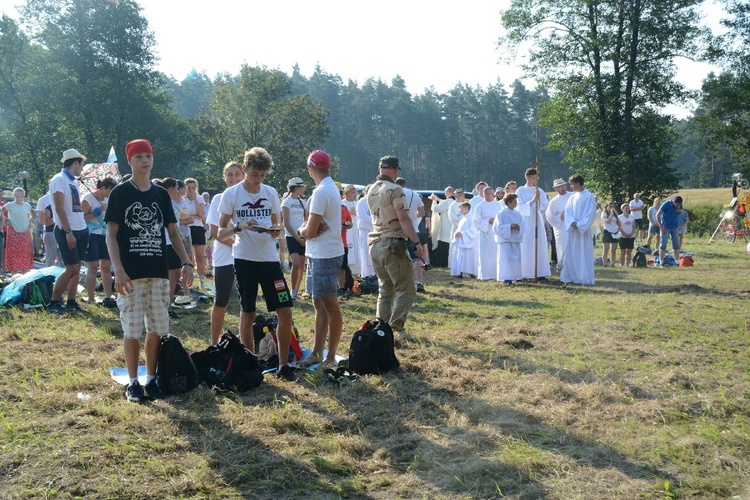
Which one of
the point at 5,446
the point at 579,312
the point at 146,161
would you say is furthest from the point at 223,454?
the point at 579,312

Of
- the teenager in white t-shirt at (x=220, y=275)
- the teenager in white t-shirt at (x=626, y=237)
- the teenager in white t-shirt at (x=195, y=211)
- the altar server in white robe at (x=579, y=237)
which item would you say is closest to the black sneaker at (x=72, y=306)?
the teenager in white t-shirt at (x=195, y=211)

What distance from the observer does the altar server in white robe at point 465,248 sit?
Result: 15484mm

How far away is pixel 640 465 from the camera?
3.86 meters

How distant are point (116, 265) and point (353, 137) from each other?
74.5 meters

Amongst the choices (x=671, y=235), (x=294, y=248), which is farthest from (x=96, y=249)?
(x=671, y=235)

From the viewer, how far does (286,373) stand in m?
5.89

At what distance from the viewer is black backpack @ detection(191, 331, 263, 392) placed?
5480 mm

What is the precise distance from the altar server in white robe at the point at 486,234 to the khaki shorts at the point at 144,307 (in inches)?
381

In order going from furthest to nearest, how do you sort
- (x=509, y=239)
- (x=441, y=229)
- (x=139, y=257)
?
(x=441, y=229), (x=509, y=239), (x=139, y=257)

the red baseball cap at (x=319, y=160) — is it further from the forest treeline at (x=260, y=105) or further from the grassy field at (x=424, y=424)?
the forest treeline at (x=260, y=105)

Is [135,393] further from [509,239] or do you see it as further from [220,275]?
[509,239]

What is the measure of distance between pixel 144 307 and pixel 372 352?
200 centimetres

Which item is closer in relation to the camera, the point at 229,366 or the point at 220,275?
the point at 229,366

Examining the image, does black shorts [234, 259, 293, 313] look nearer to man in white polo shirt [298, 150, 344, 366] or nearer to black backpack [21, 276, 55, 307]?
man in white polo shirt [298, 150, 344, 366]
